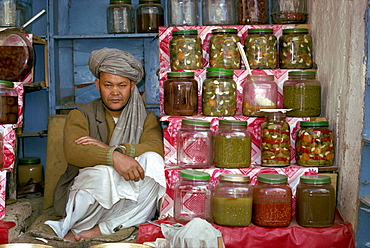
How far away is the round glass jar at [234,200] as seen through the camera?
2.44 meters

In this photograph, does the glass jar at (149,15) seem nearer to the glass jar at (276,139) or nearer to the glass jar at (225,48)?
the glass jar at (225,48)

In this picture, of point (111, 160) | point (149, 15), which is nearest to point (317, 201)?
point (111, 160)

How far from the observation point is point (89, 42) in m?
4.09

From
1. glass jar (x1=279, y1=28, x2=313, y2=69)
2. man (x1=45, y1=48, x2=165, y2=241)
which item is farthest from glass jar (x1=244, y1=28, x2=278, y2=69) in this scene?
man (x1=45, y1=48, x2=165, y2=241)

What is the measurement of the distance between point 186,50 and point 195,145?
609 millimetres

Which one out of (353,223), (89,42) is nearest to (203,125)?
(353,223)

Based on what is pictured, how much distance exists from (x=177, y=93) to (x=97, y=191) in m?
0.69

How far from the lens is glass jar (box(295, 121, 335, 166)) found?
2611mm

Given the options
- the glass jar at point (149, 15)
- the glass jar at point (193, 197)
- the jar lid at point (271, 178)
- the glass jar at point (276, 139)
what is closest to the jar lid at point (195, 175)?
the glass jar at point (193, 197)

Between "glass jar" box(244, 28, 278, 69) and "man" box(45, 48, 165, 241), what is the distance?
2.33 feet

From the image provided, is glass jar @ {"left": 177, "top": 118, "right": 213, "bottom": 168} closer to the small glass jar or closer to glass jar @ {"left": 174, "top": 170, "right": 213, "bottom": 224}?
glass jar @ {"left": 174, "top": 170, "right": 213, "bottom": 224}

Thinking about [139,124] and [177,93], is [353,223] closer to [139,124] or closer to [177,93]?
[177,93]

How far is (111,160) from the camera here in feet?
9.12

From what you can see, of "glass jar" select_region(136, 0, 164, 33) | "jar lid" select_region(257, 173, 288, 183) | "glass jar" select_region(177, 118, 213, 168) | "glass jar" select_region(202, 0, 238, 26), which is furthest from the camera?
"glass jar" select_region(136, 0, 164, 33)
